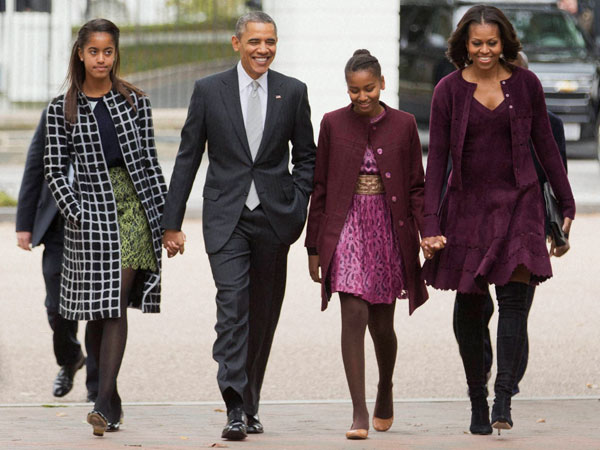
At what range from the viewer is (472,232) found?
596 cm

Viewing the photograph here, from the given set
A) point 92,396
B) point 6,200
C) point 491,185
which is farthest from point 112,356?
point 6,200

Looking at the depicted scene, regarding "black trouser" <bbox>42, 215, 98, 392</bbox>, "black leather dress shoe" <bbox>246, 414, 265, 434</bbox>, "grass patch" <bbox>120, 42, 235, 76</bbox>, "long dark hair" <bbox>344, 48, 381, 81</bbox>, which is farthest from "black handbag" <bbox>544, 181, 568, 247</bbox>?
"grass patch" <bbox>120, 42, 235, 76</bbox>

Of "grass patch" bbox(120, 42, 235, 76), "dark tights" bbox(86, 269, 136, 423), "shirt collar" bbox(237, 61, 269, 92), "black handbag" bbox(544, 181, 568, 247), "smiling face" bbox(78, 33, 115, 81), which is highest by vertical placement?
"smiling face" bbox(78, 33, 115, 81)

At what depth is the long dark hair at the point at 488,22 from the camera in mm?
5984

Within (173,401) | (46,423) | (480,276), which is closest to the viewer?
(480,276)

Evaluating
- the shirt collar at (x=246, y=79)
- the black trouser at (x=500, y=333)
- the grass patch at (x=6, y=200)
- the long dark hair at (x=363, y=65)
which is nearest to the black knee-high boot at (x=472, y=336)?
the black trouser at (x=500, y=333)

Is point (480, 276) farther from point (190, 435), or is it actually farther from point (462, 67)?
point (190, 435)

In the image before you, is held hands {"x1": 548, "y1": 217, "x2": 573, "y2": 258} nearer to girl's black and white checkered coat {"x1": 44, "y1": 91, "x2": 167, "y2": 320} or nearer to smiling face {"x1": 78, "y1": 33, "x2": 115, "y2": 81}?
girl's black and white checkered coat {"x1": 44, "y1": 91, "x2": 167, "y2": 320}

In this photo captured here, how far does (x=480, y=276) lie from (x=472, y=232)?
0.62ft

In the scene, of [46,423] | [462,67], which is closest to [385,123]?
[462,67]

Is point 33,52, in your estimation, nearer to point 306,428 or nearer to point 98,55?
point 98,55

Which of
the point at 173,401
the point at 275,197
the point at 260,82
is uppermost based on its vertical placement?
the point at 260,82

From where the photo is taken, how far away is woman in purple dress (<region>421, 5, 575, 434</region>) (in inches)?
232

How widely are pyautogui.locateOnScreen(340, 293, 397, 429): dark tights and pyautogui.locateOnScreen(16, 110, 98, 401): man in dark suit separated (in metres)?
1.57
